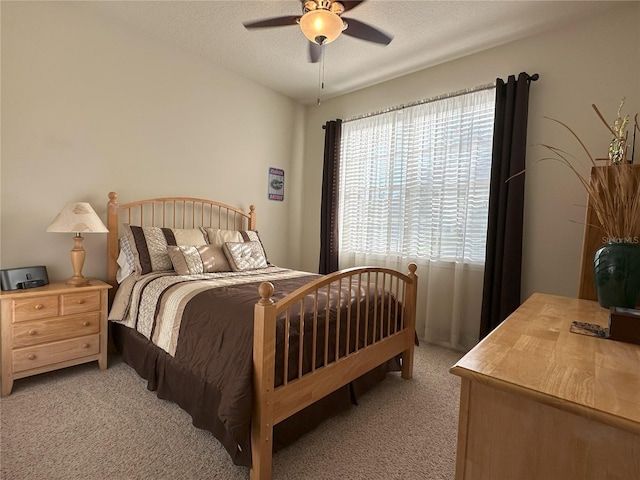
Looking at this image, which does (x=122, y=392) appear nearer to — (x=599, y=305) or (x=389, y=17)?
(x=599, y=305)

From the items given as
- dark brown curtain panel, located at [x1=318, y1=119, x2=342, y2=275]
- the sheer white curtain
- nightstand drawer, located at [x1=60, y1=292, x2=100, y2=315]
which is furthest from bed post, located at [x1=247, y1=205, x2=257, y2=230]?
nightstand drawer, located at [x1=60, y1=292, x2=100, y2=315]

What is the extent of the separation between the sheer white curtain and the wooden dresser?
2.17 m

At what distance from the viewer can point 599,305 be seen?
1.46m

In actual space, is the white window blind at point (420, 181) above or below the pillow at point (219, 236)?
above

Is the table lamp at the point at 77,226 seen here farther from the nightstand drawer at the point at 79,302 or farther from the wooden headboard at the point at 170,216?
the wooden headboard at the point at 170,216

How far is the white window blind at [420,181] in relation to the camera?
2.96 metres

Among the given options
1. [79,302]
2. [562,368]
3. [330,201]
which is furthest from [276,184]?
[562,368]

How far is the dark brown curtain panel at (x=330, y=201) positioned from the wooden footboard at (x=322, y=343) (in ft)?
5.40

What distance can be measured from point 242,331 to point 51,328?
63.0 inches

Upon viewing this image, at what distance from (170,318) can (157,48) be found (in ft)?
8.37

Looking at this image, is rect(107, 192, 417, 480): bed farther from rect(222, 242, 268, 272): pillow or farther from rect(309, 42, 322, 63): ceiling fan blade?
rect(309, 42, 322, 63): ceiling fan blade

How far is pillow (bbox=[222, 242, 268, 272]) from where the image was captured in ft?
9.69

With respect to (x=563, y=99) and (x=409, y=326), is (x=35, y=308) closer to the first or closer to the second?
(x=409, y=326)

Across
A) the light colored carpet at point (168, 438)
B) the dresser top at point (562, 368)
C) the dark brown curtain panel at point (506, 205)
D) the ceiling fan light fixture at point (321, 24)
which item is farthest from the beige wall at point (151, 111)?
the dresser top at point (562, 368)
